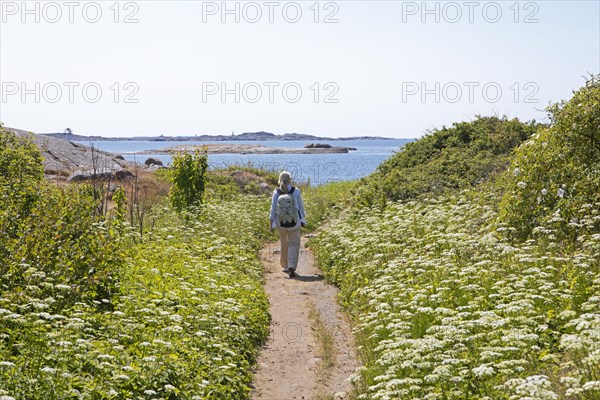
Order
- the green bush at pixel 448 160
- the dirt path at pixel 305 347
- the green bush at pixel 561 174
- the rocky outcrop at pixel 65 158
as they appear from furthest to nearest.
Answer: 1. the rocky outcrop at pixel 65 158
2. the green bush at pixel 448 160
3. the green bush at pixel 561 174
4. the dirt path at pixel 305 347

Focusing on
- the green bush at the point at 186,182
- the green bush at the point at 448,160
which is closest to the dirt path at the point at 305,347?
the green bush at the point at 186,182

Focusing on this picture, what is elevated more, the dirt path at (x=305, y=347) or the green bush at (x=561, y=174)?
the green bush at (x=561, y=174)

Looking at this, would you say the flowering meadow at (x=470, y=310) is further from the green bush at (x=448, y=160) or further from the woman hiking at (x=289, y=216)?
the green bush at (x=448, y=160)

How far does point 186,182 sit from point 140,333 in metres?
13.2

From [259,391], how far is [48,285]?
9.63 feet

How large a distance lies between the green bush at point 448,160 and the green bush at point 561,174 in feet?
18.1

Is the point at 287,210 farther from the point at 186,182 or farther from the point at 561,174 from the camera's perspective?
the point at 186,182

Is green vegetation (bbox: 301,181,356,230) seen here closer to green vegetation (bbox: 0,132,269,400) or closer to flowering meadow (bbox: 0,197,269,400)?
green vegetation (bbox: 0,132,269,400)

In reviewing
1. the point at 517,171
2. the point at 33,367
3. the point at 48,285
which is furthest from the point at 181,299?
the point at 517,171

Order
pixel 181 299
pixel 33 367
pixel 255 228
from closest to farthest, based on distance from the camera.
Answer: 1. pixel 33 367
2. pixel 181 299
3. pixel 255 228

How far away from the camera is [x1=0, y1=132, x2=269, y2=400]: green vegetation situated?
699 cm

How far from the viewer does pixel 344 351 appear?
34.5 feet

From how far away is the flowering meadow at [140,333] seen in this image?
6828mm

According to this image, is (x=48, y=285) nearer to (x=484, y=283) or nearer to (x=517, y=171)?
(x=484, y=283)
